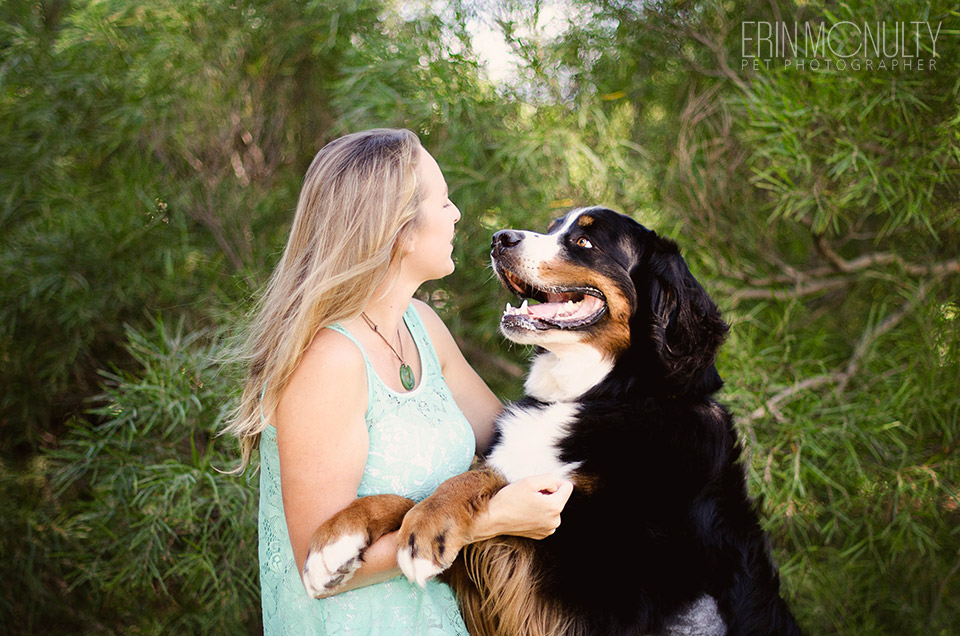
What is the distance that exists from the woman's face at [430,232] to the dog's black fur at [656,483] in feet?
0.48

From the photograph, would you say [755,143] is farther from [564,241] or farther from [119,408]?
[119,408]

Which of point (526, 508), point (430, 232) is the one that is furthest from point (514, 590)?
point (430, 232)

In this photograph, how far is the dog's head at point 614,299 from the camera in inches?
62.8

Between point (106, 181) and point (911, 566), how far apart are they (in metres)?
3.32

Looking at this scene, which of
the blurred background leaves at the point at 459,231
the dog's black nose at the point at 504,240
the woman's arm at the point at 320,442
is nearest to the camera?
the woman's arm at the point at 320,442

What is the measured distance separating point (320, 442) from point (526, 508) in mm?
404

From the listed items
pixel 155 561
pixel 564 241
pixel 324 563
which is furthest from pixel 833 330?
pixel 155 561

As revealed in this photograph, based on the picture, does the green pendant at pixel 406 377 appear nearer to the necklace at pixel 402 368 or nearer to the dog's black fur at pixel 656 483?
the necklace at pixel 402 368

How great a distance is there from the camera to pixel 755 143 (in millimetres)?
2553

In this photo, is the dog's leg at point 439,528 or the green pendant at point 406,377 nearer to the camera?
the dog's leg at point 439,528

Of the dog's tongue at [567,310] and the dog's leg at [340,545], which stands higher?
the dog's tongue at [567,310]

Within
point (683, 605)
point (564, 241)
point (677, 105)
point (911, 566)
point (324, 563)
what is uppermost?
point (677, 105)

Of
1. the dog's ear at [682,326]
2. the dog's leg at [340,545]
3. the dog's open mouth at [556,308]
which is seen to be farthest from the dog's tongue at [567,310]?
the dog's leg at [340,545]

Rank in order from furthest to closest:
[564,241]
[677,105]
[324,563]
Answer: [677,105] < [564,241] < [324,563]
